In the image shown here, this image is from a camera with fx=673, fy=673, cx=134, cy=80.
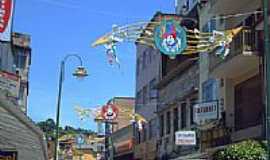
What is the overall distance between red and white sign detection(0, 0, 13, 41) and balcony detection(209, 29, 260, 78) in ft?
31.3

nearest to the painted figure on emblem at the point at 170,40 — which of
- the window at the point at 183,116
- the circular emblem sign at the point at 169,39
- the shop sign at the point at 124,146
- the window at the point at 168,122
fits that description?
the circular emblem sign at the point at 169,39

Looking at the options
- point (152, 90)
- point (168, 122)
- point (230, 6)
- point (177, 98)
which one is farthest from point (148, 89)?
point (230, 6)

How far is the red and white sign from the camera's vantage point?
590 inches

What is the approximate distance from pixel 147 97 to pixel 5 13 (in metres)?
32.5

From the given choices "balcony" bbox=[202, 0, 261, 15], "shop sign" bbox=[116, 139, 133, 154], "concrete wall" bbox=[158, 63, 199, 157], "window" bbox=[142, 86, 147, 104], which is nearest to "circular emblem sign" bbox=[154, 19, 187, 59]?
"balcony" bbox=[202, 0, 261, 15]

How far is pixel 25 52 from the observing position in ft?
194

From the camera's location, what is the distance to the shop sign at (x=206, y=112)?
90.3ft

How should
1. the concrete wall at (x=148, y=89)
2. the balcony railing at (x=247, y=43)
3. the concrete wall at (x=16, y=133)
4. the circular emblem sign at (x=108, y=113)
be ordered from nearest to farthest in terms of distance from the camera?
the concrete wall at (x=16, y=133) < the balcony railing at (x=247, y=43) < the circular emblem sign at (x=108, y=113) < the concrete wall at (x=148, y=89)

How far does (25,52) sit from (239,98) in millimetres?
35324

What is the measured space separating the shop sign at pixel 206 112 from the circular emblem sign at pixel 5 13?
13.6 meters

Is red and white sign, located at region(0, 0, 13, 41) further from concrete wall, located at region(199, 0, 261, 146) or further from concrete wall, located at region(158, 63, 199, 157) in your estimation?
concrete wall, located at region(158, 63, 199, 157)

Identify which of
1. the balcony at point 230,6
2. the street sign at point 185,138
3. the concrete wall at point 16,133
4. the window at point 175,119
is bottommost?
the concrete wall at point 16,133

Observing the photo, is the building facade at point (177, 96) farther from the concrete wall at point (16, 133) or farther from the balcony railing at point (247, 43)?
the concrete wall at point (16, 133)

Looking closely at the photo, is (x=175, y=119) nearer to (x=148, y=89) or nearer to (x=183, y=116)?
(x=183, y=116)
